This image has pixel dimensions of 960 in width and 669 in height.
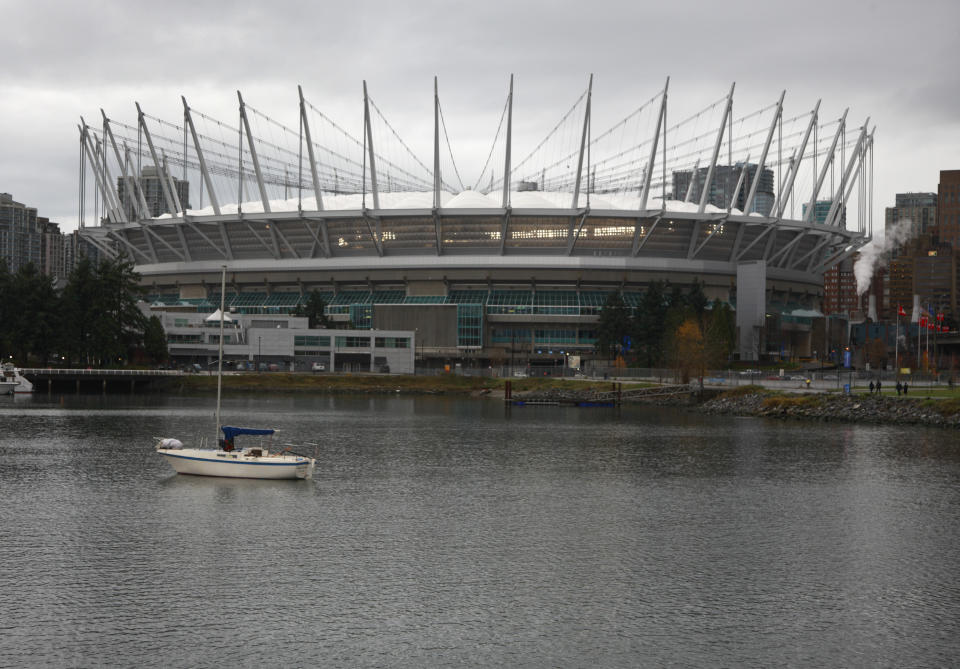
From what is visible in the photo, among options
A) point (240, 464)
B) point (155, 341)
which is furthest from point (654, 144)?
point (240, 464)

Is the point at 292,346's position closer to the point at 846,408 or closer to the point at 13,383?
the point at 13,383

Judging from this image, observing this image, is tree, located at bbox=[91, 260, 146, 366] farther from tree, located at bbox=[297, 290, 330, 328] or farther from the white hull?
the white hull

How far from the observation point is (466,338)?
5935 inches

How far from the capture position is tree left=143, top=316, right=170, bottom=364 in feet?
415

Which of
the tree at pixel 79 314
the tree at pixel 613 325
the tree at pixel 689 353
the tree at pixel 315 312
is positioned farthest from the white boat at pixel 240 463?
the tree at pixel 315 312

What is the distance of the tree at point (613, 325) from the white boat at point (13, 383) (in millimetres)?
77216

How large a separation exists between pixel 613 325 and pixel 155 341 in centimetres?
6472

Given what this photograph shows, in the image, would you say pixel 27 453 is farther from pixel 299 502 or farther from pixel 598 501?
pixel 598 501

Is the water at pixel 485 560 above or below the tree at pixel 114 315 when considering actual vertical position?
below

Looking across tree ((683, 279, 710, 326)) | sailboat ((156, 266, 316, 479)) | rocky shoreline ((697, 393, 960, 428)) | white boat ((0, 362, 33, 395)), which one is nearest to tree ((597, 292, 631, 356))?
tree ((683, 279, 710, 326))

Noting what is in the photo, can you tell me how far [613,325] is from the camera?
138875 millimetres

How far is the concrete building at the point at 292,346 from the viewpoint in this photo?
454 ft

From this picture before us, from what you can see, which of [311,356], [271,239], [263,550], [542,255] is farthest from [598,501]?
[271,239]

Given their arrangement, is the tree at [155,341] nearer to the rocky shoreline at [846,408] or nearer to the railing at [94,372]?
the railing at [94,372]
